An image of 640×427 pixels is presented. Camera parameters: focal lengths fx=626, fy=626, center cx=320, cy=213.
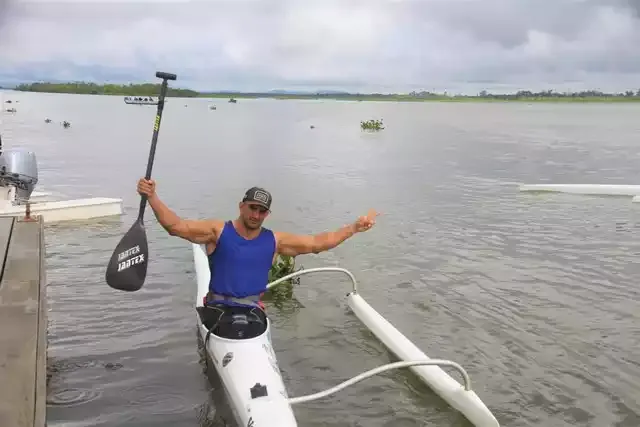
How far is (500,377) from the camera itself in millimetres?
8867

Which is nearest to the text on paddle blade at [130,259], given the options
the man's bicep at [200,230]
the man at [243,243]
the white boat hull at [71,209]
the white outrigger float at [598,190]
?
the man at [243,243]

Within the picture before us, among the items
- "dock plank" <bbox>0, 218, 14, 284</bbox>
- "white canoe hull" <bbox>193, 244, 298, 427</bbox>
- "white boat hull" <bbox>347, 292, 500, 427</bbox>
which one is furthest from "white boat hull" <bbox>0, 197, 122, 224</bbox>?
"white canoe hull" <bbox>193, 244, 298, 427</bbox>

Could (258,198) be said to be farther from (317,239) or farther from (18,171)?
(18,171)

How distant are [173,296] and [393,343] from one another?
460 centimetres

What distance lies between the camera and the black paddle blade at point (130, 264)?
7070mm

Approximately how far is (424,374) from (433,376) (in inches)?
7.6

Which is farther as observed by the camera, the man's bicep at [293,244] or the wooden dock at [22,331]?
the man's bicep at [293,244]

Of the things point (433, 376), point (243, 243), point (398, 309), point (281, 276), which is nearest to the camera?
point (243, 243)

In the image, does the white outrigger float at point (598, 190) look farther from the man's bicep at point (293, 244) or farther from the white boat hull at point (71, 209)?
the man's bicep at point (293, 244)

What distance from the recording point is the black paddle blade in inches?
278

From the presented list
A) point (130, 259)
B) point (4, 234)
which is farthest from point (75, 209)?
point (130, 259)

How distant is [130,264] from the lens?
23.4ft

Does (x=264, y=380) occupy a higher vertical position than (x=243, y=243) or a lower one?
lower

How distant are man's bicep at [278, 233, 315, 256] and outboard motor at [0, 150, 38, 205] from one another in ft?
36.6
